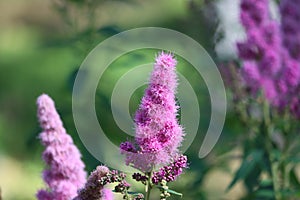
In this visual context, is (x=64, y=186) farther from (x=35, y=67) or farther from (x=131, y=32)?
(x=35, y=67)

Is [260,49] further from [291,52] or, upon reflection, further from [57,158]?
[57,158]

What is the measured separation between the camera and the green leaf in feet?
9.41

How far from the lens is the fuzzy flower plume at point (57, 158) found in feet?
5.71

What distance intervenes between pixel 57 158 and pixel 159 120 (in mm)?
354

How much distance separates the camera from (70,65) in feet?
12.2

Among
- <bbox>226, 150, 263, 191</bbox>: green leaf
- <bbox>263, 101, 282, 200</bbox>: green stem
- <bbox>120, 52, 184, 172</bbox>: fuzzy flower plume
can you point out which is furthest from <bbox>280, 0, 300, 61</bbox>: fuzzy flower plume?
<bbox>120, 52, 184, 172</bbox>: fuzzy flower plume

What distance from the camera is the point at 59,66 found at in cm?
752

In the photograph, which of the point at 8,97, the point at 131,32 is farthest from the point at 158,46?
the point at 8,97

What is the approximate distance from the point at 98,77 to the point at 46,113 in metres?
1.10

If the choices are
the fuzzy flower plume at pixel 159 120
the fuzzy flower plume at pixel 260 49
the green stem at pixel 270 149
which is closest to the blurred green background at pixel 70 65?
the fuzzy flower plume at pixel 260 49

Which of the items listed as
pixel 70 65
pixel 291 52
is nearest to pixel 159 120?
pixel 291 52

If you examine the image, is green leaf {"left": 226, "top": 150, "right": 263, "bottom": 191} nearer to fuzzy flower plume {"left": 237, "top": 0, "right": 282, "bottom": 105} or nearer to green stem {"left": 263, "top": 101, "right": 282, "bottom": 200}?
green stem {"left": 263, "top": 101, "right": 282, "bottom": 200}

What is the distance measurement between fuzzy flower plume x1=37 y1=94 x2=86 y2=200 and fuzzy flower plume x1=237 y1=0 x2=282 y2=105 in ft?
3.98

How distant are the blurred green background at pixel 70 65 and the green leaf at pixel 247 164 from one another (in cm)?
19
